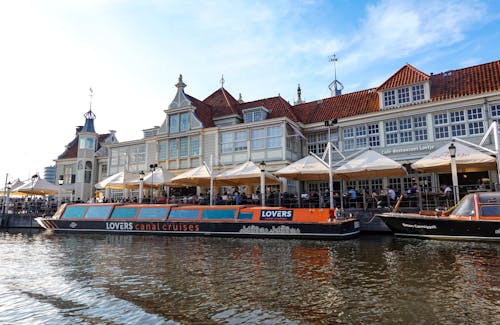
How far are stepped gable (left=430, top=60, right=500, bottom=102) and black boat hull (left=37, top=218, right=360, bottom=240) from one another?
43.0 feet

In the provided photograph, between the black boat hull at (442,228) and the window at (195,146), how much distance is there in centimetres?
1759

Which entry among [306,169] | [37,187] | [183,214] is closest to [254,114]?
[306,169]

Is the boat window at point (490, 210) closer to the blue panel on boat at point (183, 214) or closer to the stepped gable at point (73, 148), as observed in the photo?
the blue panel on boat at point (183, 214)

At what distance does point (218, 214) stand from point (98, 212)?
8.58 m

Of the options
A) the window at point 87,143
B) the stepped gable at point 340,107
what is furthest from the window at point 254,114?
the window at point 87,143

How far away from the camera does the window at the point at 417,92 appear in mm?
23672

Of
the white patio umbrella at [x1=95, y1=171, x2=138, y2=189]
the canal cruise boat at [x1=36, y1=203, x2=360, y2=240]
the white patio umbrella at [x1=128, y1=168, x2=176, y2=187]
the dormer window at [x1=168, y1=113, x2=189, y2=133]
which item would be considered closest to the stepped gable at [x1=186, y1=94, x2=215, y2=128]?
the dormer window at [x1=168, y1=113, x2=189, y2=133]

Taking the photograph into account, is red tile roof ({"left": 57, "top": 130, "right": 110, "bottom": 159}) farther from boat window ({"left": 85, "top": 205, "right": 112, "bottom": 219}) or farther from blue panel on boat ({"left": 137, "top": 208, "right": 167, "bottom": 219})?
blue panel on boat ({"left": 137, "top": 208, "right": 167, "bottom": 219})

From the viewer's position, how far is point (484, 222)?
13.5 meters

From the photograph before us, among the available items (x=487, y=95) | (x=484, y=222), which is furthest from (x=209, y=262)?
(x=487, y=95)

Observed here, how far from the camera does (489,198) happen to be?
13.7 meters

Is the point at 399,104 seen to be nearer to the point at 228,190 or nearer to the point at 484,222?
the point at 484,222

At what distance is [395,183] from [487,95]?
7.97 meters

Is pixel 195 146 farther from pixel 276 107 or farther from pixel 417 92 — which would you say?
pixel 417 92
